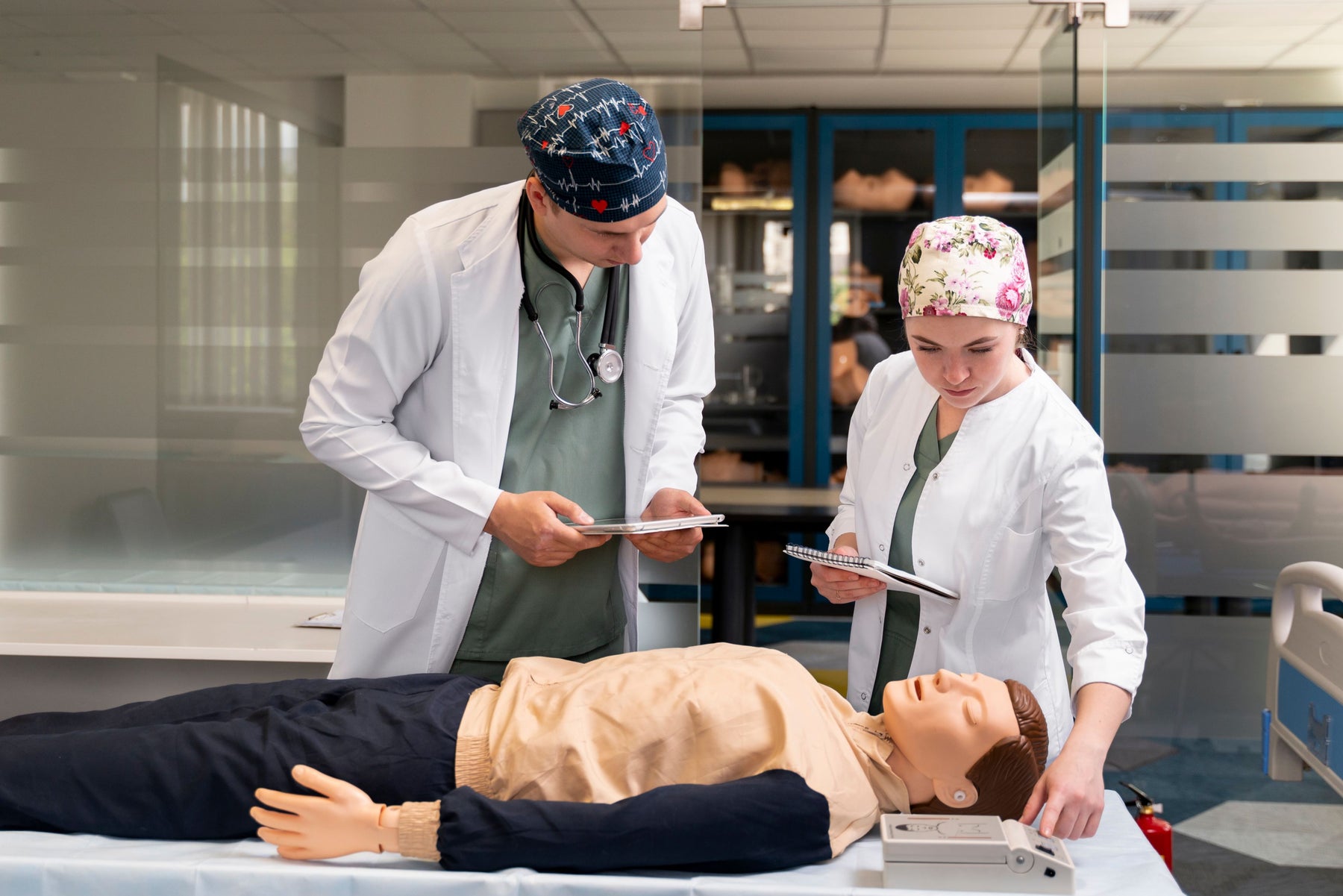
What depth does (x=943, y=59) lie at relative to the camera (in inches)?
186

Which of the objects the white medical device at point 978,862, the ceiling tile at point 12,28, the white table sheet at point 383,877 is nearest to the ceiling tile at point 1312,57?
the white table sheet at point 383,877

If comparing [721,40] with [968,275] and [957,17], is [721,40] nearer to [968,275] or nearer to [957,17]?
[957,17]

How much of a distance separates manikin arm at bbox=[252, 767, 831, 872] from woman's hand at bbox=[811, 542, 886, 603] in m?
0.36

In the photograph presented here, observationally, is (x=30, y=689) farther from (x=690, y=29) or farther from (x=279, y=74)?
(x=690, y=29)

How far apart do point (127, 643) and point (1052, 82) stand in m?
2.89

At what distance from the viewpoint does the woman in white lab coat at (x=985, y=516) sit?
147 centimetres

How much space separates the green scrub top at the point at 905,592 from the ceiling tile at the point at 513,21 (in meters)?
1.67

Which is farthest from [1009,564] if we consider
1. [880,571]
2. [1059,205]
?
[1059,205]

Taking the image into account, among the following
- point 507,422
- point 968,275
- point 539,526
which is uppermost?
point 968,275

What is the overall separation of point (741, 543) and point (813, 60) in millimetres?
2315

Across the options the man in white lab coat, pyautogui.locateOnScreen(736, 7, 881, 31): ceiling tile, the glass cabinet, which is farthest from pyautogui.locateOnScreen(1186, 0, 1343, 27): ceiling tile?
the glass cabinet

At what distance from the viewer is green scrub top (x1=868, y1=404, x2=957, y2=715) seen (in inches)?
67.6

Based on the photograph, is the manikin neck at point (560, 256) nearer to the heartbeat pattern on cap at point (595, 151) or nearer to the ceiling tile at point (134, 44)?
the heartbeat pattern on cap at point (595, 151)

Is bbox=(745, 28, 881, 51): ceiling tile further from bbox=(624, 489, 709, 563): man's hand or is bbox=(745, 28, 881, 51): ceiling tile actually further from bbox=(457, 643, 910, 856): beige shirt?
bbox=(457, 643, 910, 856): beige shirt
